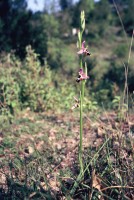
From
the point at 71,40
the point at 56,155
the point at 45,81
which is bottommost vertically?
the point at 56,155

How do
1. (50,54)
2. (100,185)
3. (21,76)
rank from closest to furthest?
1. (100,185)
2. (21,76)
3. (50,54)

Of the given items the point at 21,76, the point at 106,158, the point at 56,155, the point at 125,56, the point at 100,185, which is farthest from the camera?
the point at 125,56

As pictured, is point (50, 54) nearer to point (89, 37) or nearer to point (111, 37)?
point (89, 37)

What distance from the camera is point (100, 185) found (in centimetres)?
218

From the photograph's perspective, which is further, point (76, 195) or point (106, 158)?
point (106, 158)

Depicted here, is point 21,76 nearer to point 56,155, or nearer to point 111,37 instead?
point 56,155

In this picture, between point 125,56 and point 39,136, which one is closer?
point 39,136

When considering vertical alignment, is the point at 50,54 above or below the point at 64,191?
above

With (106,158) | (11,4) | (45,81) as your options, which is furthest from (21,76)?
(11,4)

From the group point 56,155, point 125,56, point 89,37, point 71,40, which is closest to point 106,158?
point 56,155

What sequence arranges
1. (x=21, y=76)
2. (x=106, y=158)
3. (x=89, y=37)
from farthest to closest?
(x=89, y=37), (x=21, y=76), (x=106, y=158)

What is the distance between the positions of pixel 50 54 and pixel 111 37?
17.9 metres

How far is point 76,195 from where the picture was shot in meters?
2.25

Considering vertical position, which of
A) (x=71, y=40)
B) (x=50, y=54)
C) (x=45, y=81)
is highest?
(x=71, y=40)
